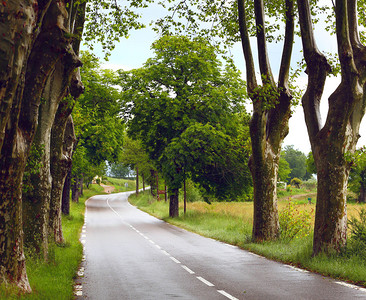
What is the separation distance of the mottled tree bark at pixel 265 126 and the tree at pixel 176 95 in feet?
35.7

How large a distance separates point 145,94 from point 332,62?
15704mm

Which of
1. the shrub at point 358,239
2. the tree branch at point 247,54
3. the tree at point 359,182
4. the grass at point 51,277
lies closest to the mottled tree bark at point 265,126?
the tree branch at point 247,54

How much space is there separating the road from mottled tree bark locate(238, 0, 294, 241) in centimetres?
165

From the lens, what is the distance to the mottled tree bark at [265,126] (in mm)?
14984

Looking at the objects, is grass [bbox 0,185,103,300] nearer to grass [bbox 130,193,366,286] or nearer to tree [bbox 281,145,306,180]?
grass [bbox 130,193,366,286]

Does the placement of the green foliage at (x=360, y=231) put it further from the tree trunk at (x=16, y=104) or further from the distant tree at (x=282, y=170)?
the distant tree at (x=282, y=170)

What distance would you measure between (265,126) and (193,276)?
23.7 ft

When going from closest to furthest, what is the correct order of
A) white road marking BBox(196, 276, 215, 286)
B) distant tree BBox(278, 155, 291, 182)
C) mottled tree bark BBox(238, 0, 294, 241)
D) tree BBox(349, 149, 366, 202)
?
1. white road marking BBox(196, 276, 215, 286)
2. mottled tree bark BBox(238, 0, 294, 241)
3. distant tree BBox(278, 155, 291, 182)
4. tree BBox(349, 149, 366, 202)

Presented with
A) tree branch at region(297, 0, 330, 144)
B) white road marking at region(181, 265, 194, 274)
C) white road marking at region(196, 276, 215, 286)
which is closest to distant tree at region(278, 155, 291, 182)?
tree branch at region(297, 0, 330, 144)

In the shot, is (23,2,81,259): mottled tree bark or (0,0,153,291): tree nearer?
(0,0,153,291): tree

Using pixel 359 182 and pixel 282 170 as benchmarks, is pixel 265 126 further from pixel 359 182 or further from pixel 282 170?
pixel 359 182

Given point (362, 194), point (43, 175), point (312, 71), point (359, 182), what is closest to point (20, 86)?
point (43, 175)

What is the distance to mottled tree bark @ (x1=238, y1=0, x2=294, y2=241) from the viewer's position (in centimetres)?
1498

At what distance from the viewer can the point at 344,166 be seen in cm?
1123
